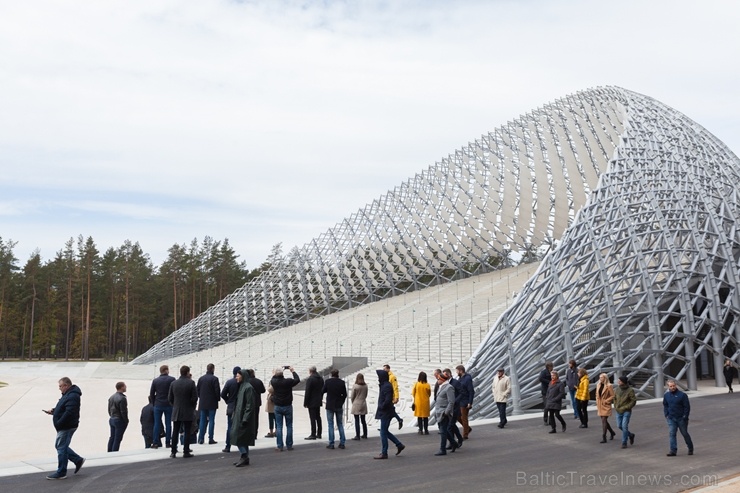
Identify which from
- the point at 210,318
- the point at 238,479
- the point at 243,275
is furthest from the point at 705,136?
the point at 243,275

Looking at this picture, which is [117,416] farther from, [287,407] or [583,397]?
[583,397]

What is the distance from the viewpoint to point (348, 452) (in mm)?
10953

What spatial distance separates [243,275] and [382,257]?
3546cm

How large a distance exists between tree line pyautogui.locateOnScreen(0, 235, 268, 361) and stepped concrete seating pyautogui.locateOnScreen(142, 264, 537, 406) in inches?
990

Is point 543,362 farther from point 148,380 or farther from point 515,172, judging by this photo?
point 515,172

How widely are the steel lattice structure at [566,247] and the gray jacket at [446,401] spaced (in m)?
6.55

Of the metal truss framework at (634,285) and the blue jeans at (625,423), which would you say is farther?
the metal truss framework at (634,285)

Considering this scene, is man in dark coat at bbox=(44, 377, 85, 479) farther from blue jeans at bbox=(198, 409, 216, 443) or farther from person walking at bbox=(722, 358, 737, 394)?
person walking at bbox=(722, 358, 737, 394)

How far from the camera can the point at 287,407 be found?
1102 cm

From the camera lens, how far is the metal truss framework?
734 inches

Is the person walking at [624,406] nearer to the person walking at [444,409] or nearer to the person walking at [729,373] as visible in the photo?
the person walking at [444,409]

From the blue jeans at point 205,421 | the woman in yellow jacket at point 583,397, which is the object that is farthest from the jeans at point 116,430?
the woman in yellow jacket at point 583,397

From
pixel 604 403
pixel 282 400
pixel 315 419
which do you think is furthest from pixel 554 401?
pixel 282 400

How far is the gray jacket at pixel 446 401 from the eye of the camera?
10.4 m
